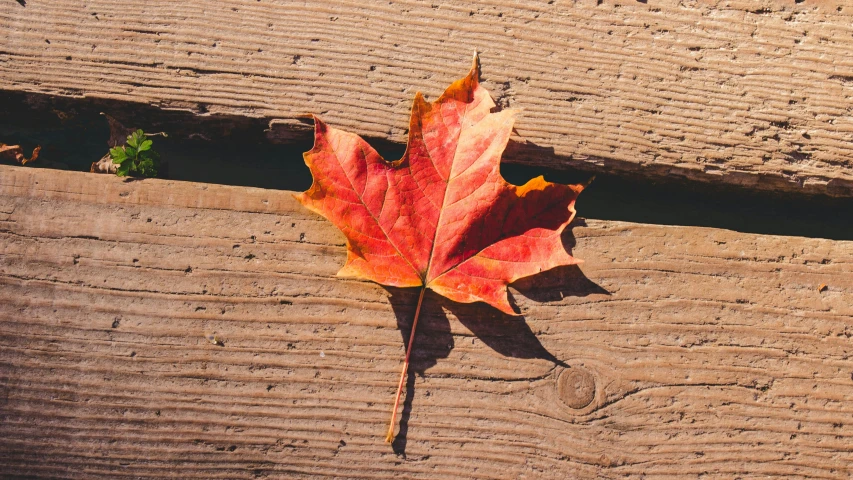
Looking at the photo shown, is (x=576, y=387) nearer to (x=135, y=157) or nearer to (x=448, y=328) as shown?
(x=448, y=328)

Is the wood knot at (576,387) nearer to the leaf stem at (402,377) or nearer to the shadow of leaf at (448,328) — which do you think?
the shadow of leaf at (448,328)

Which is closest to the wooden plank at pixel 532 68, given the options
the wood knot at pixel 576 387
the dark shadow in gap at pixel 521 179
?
the dark shadow in gap at pixel 521 179

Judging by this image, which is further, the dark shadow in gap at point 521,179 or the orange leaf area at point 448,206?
the dark shadow in gap at point 521,179

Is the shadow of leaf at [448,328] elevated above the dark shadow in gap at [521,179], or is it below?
below

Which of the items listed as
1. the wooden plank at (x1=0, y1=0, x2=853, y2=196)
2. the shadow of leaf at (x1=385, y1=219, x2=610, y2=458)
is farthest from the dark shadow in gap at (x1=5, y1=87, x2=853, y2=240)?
the shadow of leaf at (x1=385, y1=219, x2=610, y2=458)

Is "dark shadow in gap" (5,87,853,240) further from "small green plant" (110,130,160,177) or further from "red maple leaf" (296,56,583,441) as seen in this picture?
"red maple leaf" (296,56,583,441)

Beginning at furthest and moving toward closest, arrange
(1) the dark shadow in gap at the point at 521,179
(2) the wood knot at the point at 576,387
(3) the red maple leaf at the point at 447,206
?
1. (1) the dark shadow in gap at the point at 521,179
2. (2) the wood knot at the point at 576,387
3. (3) the red maple leaf at the point at 447,206

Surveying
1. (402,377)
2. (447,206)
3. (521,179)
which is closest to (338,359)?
(402,377)
